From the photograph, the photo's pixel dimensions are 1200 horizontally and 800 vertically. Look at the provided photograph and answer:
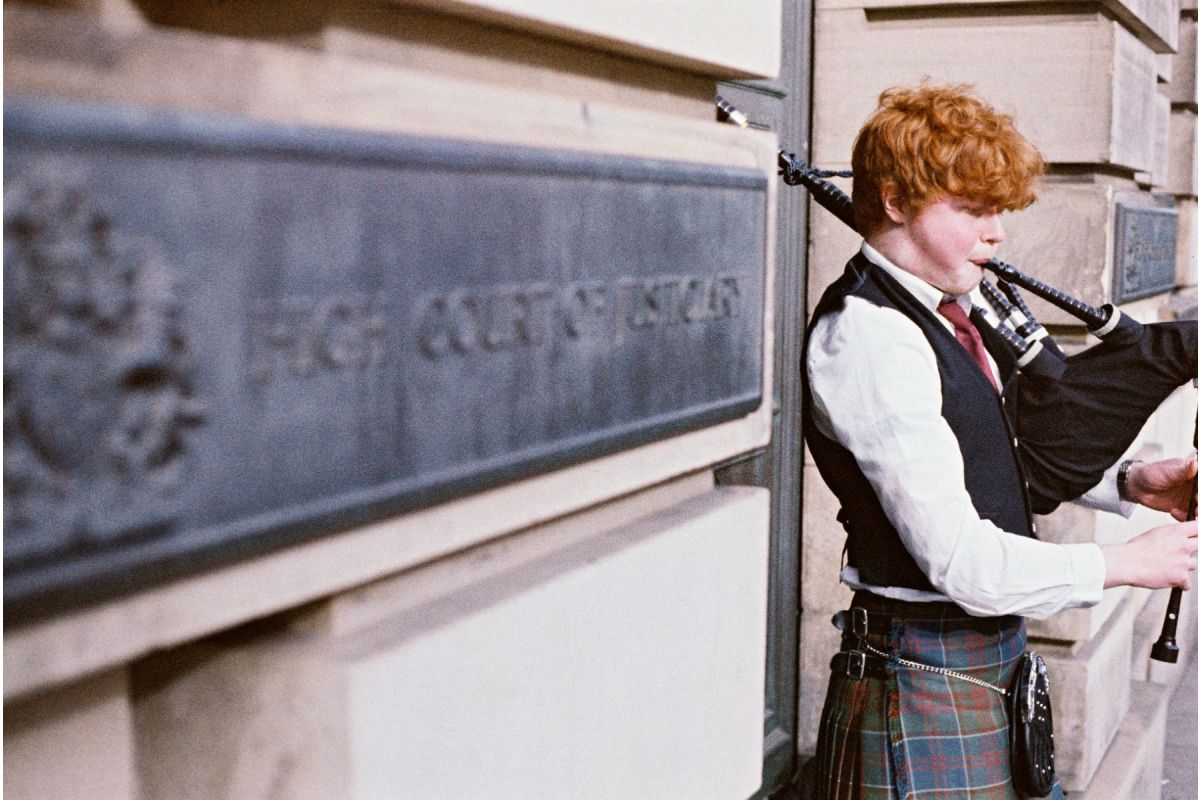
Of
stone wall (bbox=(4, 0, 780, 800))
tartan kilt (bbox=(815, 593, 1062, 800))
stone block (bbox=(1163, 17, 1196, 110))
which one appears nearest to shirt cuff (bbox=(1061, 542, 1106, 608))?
tartan kilt (bbox=(815, 593, 1062, 800))

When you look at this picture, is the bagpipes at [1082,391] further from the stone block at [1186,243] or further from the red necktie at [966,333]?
the stone block at [1186,243]

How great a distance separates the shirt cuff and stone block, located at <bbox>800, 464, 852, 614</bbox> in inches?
70.4

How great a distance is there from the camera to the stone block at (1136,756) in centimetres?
446

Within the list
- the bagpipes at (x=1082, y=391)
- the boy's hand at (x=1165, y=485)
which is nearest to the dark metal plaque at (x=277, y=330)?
the bagpipes at (x=1082, y=391)

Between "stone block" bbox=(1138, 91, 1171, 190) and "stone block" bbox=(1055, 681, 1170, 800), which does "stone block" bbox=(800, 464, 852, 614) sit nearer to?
"stone block" bbox=(1055, 681, 1170, 800)

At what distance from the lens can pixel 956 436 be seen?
2551 mm

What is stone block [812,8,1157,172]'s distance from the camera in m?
4.13

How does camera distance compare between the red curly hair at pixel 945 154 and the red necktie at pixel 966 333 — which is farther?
the red necktie at pixel 966 333

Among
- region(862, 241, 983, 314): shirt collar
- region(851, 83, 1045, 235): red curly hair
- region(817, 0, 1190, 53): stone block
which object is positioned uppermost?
region(817, 0, 1190, 53): stone block

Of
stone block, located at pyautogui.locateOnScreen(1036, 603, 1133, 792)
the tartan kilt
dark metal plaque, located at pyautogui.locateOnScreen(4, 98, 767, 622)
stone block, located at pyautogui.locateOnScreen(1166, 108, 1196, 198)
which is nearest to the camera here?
dark metal plaque, located at pyautogui.locateOnScreen(4, 98, 767, 622)

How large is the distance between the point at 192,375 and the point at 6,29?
25 centimetres

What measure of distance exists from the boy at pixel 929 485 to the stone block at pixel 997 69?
1.46m

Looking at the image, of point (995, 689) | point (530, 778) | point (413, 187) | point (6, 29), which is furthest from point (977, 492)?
point (6, 29)

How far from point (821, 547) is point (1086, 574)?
1.87 metres
